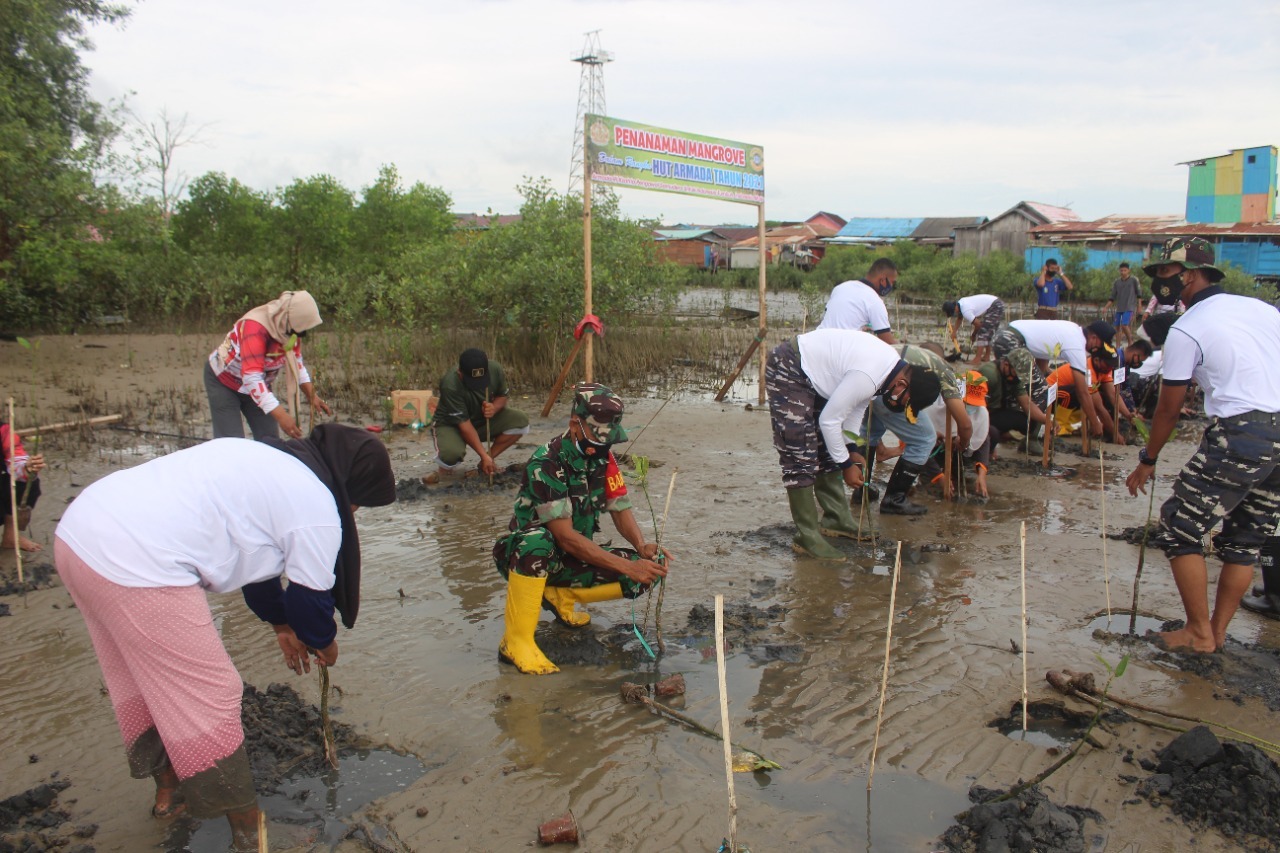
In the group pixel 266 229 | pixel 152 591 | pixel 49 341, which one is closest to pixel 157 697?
pixel 152 591

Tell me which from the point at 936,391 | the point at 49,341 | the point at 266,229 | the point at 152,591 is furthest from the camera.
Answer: the point at 266,229

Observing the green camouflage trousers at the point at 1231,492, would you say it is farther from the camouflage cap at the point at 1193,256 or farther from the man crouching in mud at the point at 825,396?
the man crouching in mud at the point at 825,396

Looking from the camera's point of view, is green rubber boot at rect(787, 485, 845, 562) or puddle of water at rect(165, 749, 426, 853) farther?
green rubber boot at rect(787, 485, 845, 562)

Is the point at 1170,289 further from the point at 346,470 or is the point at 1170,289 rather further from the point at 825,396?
the point at 346,470

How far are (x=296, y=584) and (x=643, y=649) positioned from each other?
2235mm

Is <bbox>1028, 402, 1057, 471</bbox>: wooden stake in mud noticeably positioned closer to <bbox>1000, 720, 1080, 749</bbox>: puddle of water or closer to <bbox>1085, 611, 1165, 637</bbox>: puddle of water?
<bbox>1085, 611, 1165, 637</bbox>: puddle of water

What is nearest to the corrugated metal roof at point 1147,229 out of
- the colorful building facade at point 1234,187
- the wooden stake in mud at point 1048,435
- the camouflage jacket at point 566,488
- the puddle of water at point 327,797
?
the colorful building facade at point 1234,187

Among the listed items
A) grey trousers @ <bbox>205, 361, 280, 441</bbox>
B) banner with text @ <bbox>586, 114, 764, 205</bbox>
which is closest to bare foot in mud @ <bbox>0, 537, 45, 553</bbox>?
grey trousers @ <bbox>205, 361, 280, 441</bbox>

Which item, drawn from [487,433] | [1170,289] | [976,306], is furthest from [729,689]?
[976,306]

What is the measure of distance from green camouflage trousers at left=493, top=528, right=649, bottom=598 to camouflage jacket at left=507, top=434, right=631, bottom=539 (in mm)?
82

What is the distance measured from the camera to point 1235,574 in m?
4.32

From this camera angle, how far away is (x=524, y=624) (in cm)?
425

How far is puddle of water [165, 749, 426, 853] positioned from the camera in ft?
9.94

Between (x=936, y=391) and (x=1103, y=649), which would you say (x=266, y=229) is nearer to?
(x=936, y=391)
